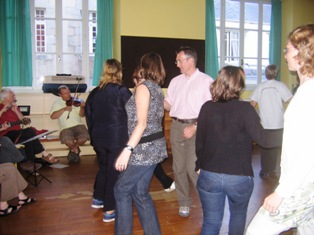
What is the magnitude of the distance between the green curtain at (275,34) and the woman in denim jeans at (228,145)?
5907 mm

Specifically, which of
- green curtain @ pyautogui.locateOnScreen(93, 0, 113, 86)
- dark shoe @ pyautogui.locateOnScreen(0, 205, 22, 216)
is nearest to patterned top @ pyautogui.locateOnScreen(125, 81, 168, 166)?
dark shoe @ pyautogui.locateOnScreen(0, 205, 22, 216)

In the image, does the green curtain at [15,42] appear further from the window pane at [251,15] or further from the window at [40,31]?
the window pane at [251,15]

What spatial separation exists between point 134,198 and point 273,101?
260 cm

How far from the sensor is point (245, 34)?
24.2 ft

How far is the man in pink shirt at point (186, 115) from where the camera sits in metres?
2.88

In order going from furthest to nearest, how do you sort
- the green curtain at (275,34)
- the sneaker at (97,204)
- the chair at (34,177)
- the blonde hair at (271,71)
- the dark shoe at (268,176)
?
the green curtain at (275,34), the dark shoe at (268,176), the blonde hair at (271,71), the chair at (34,177), the sneaker at (97,204)

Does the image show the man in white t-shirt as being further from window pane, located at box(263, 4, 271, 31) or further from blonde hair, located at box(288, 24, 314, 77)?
window pane, located at box(263, 4, 271, 31)

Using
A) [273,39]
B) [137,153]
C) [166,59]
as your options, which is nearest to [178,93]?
[137,153]

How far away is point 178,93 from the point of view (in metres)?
3.00

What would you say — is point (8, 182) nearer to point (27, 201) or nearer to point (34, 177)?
point (27, 201)

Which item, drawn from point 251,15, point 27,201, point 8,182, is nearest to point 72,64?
point 27,201

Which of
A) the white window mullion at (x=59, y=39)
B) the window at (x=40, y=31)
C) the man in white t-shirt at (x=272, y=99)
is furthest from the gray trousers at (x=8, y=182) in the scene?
the window at (x=40, y=31)

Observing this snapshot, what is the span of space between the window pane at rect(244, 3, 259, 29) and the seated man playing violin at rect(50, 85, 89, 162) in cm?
426

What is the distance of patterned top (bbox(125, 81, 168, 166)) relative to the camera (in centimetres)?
202
